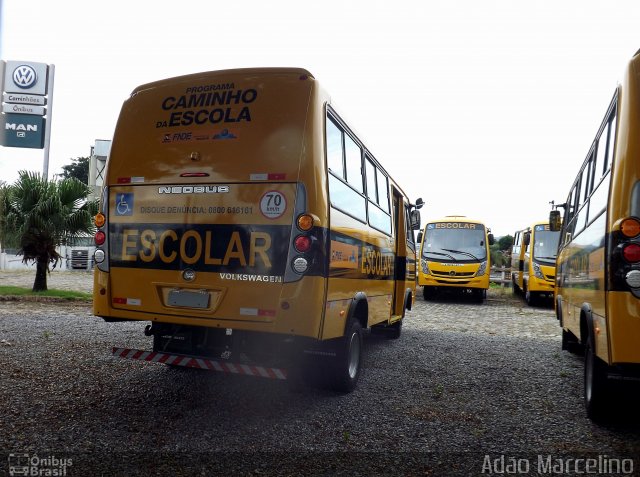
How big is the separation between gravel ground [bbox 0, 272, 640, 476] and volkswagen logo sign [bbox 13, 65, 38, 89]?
63.5 ft

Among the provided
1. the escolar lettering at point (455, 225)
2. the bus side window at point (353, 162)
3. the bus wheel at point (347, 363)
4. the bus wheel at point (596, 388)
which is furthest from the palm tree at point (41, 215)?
the bus wheel at point (596, 388)

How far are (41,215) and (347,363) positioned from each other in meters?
11.5

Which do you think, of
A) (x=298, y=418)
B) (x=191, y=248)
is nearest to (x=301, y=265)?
(x=191, y=248)

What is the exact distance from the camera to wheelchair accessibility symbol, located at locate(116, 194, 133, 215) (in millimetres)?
5156

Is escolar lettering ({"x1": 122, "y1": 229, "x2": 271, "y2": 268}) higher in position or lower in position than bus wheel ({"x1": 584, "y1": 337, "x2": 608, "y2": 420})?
higher

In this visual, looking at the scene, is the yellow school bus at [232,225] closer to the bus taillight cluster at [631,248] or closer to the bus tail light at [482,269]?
the bus taillight cluster at [631,248]

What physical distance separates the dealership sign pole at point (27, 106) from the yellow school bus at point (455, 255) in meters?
17.0

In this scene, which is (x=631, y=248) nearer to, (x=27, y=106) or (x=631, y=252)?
(x=631, y=252)

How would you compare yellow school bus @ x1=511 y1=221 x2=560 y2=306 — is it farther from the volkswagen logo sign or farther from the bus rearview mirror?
the volkswagen logo sign

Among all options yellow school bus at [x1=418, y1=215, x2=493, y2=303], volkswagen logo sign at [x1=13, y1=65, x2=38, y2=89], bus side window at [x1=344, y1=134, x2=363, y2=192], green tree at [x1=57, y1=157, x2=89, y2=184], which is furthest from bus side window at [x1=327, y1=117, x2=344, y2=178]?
green tree at [x1=57, y1=157, x2=89, y2=184]

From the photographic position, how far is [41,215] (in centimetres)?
1389

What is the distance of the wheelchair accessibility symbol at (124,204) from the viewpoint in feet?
16.9

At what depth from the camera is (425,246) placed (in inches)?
731

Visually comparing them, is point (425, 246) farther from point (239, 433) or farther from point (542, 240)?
point (239, 433)
